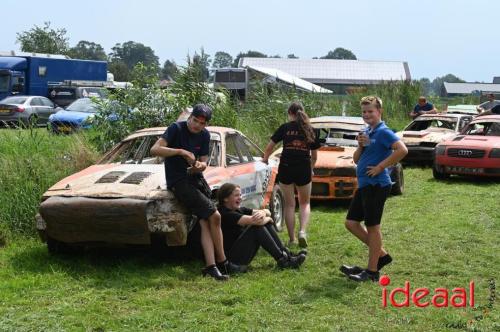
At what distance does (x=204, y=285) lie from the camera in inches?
263

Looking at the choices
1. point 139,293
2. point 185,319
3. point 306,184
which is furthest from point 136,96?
point 185,319

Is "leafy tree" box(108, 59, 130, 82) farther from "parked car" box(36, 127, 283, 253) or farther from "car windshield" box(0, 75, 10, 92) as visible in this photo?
"parked car" box(36, 127, 283, 253)

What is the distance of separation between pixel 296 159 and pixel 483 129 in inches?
330

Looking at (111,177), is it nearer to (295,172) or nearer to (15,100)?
(295,172)

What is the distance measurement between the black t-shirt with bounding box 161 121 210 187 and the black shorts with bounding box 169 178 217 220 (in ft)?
0.24

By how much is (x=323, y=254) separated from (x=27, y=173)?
3.94m

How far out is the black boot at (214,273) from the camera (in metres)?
6.89

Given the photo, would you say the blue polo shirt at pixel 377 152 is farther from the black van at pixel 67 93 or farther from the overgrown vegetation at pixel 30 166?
the black van at pixel 67 93

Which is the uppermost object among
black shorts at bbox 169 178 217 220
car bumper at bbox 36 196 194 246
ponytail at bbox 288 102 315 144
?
ponytail at bbox 288 102 315 144

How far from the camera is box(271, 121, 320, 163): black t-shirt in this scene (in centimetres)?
848

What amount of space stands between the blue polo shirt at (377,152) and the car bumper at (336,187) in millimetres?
4541

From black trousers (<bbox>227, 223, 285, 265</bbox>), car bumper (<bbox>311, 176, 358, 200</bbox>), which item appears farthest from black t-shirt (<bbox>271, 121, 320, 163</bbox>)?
car bumper (<bbox>311, 176, 358, 200</bbox>)

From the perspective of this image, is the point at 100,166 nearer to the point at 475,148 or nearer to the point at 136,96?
the point at 136,96

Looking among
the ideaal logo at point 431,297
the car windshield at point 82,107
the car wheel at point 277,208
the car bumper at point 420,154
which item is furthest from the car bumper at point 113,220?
the car windshield at point 82,107
